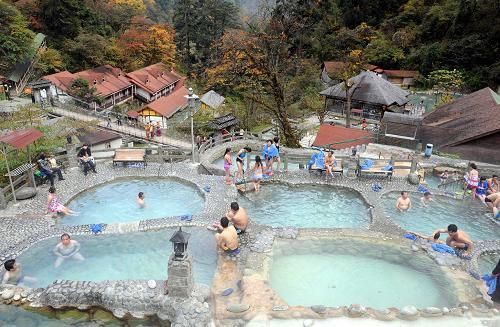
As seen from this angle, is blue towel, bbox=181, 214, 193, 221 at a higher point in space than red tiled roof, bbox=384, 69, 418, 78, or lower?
lower

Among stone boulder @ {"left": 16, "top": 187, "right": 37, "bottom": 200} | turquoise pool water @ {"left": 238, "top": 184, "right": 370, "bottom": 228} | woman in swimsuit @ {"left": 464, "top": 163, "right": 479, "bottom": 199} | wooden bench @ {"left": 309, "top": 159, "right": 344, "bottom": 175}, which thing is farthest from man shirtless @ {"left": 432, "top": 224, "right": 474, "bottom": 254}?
stone boulder @ {"left": 16, "top": 187, "right": 37, "bottom": 200}

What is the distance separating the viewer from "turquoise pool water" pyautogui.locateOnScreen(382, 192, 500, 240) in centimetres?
1304

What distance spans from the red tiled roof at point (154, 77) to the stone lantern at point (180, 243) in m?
38.6

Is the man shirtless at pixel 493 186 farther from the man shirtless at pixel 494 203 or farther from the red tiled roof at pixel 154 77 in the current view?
the red tiled roof at pixel 154 77

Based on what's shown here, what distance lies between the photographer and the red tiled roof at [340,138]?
74.2 ft

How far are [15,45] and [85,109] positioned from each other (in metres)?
8.78

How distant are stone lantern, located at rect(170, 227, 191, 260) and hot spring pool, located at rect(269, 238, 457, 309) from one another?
2.76 m

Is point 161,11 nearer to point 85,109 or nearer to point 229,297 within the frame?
point 85,109

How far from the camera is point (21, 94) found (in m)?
36.6

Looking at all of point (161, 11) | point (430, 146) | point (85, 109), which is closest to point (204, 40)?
point (85, 109)

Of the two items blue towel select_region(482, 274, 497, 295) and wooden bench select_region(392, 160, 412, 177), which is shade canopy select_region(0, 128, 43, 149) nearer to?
blue towel select_region(482, 274, 497, 295)

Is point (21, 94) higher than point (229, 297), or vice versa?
point (21, 94)

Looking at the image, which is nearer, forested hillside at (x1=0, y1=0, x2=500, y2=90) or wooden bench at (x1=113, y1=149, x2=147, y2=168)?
wooden bench at (x1=113, y1=149, x2=147, y2=168)

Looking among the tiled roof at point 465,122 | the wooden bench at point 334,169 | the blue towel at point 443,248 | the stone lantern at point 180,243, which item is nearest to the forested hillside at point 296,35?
the tiled roof at point 465,122
